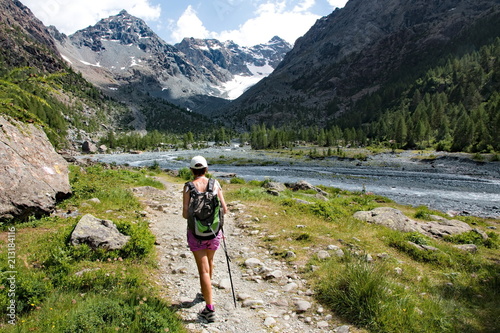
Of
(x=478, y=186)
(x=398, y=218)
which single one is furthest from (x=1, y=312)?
(x=478, y=186)

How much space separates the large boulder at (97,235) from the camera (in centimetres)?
729

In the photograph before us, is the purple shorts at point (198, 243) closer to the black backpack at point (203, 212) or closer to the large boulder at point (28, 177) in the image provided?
the black backpack at point (203, 212)

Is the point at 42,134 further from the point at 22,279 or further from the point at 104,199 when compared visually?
the point at 22,279

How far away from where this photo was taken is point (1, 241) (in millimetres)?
7414

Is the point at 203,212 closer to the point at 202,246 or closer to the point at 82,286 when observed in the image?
the point at 202,246

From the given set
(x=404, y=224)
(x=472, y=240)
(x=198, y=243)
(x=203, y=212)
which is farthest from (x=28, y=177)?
(x=472, y=240)

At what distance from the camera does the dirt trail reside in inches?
208

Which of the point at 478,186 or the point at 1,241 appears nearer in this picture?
the point at 1,241

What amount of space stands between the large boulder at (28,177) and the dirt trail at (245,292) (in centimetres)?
443

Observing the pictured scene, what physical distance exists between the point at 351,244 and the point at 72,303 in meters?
8.37

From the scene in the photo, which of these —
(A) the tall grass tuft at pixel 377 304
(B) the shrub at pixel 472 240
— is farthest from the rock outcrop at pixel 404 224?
(A) the tall grass tuft at pixel 377 304

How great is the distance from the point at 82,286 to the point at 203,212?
3.22m

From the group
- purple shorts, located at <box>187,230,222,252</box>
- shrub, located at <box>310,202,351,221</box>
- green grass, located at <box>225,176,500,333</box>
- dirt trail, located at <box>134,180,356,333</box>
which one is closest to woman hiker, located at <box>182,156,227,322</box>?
purple shorts, located at <box>187,230,222,252</box>

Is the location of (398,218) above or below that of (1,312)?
below
